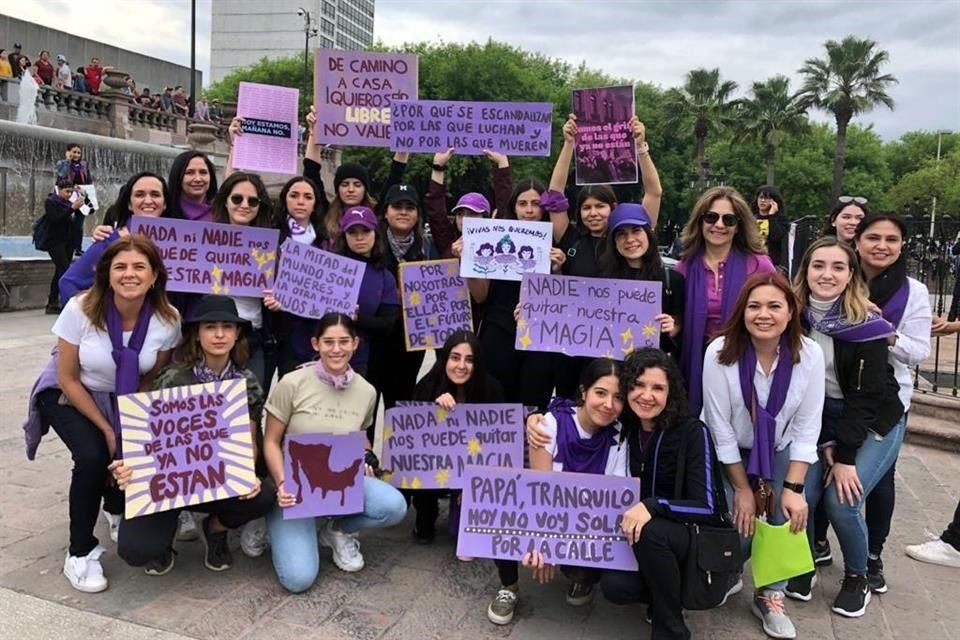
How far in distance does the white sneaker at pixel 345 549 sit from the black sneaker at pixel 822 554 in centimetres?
264

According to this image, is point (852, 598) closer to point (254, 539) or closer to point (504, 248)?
point (504, 248)

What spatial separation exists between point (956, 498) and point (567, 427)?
3905 millimetres

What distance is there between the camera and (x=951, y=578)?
4426 millimetres

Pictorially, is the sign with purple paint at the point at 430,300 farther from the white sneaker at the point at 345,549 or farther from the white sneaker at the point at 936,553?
the white sneaker at the point at 936,553

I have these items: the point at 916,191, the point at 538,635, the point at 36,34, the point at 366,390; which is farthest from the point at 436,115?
the point at 916,191

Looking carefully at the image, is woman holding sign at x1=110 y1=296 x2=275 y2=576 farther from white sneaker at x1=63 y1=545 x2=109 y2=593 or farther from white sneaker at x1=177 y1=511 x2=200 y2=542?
white sneaker at x1=177 y1=511 x2=200 y2=542

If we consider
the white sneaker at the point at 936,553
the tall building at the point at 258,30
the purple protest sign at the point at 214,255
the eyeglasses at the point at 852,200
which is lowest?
the white sneaker at the point at 936,553

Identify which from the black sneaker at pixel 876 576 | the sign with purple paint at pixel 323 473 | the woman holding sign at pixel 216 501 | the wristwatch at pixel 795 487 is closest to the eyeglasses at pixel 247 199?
the woman holding sign at pixel 216 501

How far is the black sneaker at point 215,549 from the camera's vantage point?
4109 mm

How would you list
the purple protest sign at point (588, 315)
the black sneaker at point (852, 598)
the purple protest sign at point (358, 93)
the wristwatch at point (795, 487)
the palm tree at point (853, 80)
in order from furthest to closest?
the palm tree at point (853, 80), the purple protest sign at point (358, 93), the purple protest sign at point (588, 315), the black sneaker at point (852, 598), the wristwatch at point (795, 487)

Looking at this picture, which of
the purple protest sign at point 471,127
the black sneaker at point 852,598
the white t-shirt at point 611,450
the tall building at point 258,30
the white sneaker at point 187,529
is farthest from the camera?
the tall building at point 258,30

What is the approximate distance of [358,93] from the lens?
5.79 metres

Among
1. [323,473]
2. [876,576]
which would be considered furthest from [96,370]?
[876,576]

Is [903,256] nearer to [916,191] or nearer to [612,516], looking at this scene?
[612,516]
